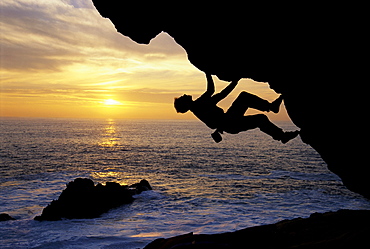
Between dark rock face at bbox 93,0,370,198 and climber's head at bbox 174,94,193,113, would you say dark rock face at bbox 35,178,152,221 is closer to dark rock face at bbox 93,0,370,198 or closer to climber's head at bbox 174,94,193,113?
dark rock face at bbox 93,0,370,198

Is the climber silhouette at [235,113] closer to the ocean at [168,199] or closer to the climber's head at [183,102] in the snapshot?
the climber's head at [183,102]

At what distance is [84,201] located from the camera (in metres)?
21.2

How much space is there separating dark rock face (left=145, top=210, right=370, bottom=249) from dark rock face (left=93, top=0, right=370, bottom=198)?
4.02ft

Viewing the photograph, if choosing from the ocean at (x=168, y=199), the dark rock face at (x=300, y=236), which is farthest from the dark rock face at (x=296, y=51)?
the ocean at (x=168, y=199)

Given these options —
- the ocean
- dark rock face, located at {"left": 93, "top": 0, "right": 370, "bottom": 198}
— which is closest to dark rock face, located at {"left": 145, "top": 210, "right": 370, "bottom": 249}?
dark rock face, located at {"left": 93, "top": 0, "right": 370, "bottom": 198}

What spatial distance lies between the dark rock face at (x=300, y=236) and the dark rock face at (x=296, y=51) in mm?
1227

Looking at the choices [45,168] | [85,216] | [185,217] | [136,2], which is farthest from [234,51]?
[45,168]

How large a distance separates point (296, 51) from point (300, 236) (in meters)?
3.94

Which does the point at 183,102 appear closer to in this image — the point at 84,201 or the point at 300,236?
the point at 300,236

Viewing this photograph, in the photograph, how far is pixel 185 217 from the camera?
1992cm

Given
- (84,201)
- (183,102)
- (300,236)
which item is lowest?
(84,201)

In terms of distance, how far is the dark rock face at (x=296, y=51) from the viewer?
17.6ft

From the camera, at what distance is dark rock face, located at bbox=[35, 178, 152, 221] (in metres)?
19.5

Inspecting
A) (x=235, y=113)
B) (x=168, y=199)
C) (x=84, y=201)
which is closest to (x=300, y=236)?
(x=235, y=113)
